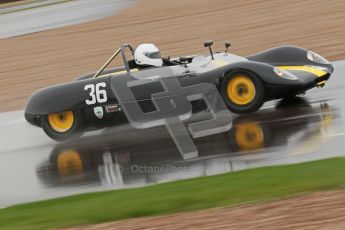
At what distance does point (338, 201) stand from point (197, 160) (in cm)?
290

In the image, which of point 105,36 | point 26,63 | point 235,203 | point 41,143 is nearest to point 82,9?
point 105,36

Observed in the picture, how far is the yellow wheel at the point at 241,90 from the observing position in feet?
34.4

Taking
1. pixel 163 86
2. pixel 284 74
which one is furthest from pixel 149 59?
pixel 284 74

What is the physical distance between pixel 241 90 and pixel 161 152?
1740 millimetres

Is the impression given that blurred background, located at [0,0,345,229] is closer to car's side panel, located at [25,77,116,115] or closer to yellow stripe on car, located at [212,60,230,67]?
car's side panel, located at [25,77,116,115]

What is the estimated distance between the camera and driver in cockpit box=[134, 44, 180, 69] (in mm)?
11391

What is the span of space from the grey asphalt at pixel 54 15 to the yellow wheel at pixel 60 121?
15.2m

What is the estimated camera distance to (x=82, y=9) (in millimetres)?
31219

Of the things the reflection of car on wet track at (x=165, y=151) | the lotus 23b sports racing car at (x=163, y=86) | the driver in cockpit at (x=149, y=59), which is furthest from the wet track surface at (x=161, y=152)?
the driver in cockpit at (x=149, y=59)

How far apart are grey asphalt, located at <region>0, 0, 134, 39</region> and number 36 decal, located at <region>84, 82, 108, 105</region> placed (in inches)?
616

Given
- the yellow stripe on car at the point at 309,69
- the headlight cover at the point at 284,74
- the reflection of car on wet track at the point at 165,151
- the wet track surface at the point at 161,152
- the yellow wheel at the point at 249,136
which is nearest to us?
the wet track surface at the point at 161,152

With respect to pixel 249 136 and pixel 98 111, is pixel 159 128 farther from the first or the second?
pixel 249 136

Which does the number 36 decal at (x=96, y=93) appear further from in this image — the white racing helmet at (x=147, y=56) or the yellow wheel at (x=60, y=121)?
the white racing helmet at (x=147, y=56)

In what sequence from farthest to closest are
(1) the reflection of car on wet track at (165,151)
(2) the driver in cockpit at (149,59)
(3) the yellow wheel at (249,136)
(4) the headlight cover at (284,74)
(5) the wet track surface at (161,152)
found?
1. (2) the driver in cockpit at (149,59)
2. (4) the headlight cover at (284,74)
3. (3) the yellow wheel at (249,136)
4. (1) the reflection of car on wet track at (165,151)
5. (5) the wet track surface at (161,152)
